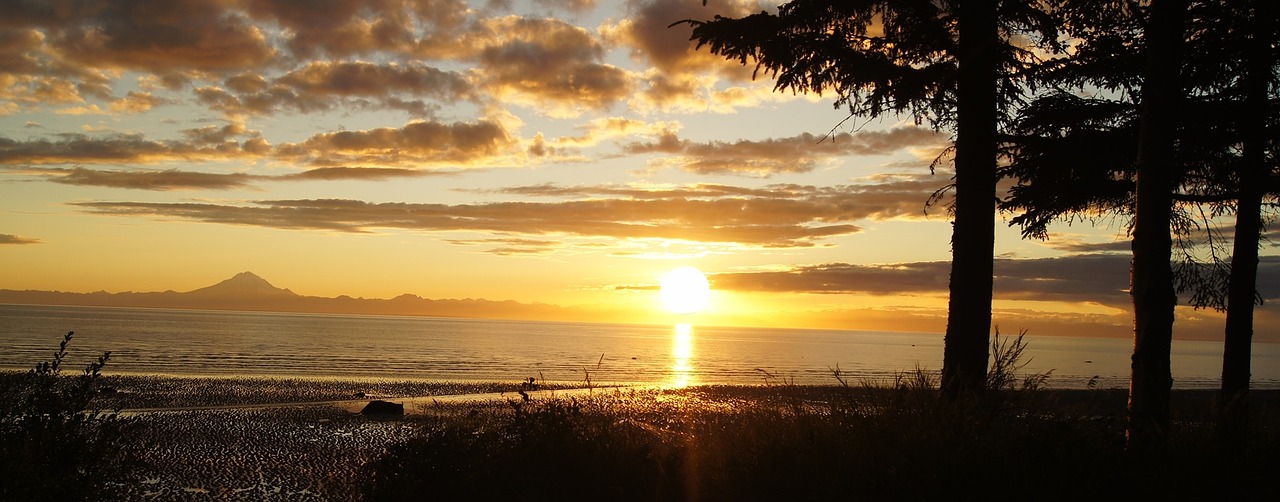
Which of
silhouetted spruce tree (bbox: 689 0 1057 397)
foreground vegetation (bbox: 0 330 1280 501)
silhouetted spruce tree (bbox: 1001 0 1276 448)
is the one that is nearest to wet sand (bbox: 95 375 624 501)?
foreground vegetation (bbox: 0 330 1280 501)

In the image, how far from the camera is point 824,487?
6945mm

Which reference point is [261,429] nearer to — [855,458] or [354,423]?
[354,423]

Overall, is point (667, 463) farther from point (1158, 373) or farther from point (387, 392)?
point (387, 392)

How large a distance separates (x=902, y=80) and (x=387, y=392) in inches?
1032

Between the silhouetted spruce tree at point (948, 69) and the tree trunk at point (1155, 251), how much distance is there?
1.87 meters

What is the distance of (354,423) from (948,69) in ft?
54.2

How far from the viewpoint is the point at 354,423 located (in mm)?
20359

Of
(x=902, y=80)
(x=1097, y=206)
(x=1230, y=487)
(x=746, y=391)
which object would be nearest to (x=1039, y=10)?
(x=902, y=80)

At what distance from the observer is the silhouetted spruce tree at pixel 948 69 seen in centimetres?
1017

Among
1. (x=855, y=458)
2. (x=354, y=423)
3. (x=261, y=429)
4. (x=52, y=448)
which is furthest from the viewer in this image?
(x=354, y=423)

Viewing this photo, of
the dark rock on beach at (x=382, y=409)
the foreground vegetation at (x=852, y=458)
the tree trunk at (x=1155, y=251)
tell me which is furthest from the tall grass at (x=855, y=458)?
the dark rock on beach at (x=382, y=409)

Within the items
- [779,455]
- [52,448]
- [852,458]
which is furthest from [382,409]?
[852,458]

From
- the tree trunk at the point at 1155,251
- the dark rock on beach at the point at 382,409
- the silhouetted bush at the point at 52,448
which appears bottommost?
the dark rock on beach at the point at 382,409

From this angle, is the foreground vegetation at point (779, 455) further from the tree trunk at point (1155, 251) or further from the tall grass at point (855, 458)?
the tree trunk at point (1155, 251)
